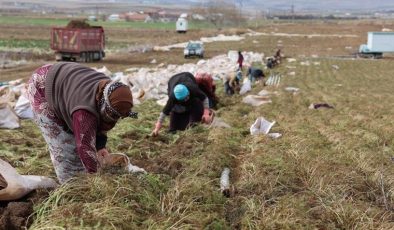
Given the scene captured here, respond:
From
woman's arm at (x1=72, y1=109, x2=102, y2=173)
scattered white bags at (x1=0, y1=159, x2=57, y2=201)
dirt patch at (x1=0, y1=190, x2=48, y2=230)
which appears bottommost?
dirt patch at (x1=0, y1=190, x2=48, y2=230)

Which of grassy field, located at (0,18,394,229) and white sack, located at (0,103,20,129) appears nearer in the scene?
grassy field, located at (0,18,394,229)

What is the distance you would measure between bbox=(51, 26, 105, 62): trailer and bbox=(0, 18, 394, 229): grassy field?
637 inches

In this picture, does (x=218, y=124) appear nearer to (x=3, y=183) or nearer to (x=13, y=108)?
(x=13, y=108)

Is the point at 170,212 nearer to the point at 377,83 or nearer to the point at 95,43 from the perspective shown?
the point at 377,83

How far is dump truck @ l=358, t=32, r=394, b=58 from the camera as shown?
33.4m

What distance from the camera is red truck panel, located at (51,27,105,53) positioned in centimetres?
2483

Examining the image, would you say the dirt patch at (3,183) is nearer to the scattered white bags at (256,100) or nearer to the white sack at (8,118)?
the white sack at (8,118)

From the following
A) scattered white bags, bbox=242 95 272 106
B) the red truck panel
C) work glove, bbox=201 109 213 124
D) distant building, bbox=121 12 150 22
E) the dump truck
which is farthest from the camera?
distant building, bbox=121 12 150 22

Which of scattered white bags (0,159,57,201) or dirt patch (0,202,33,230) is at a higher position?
scattered white bags (0,159,57,201)

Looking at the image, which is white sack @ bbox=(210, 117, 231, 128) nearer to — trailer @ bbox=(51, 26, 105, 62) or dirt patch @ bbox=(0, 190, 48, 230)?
dirt patch @ bbox=(0, 190, 48, 230)

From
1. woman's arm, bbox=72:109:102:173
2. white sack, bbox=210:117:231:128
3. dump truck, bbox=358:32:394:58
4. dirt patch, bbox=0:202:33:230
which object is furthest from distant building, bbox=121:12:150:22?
woman's arm, bbox=72:109:102:173

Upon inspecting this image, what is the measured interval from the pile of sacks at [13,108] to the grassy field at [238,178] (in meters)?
0.26

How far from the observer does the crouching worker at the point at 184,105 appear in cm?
698

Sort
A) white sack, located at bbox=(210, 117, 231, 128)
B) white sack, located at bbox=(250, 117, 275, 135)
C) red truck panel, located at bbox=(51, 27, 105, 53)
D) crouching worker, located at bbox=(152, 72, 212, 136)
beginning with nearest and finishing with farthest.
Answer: crouching worker, located at bbox=(152, 72, 212, 136), white sack, located at bbox=(250, 117, 275, 135), white sack, located at bbox=(210, 117, 231, 128), red truck panel, located at bbox=(51, 27, 105, 53)
